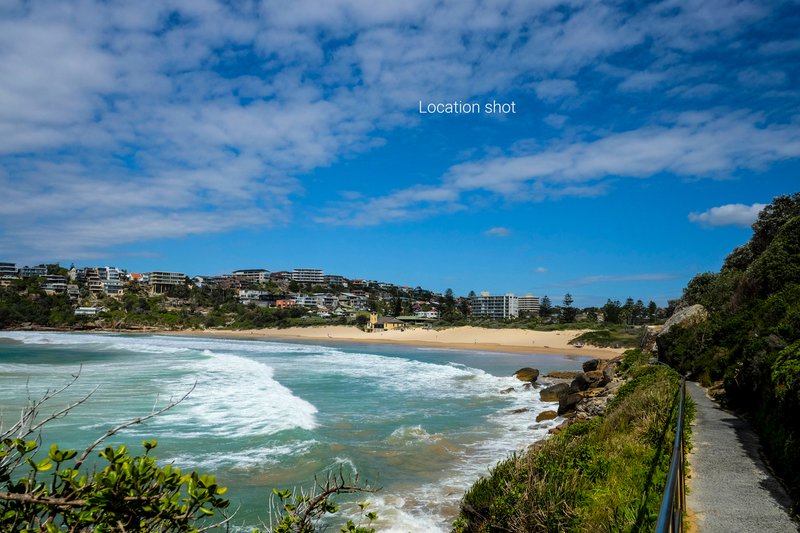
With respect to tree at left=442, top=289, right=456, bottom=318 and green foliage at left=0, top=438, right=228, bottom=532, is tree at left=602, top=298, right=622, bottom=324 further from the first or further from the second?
green foliage at left=0, top=438, right=228, bottom=532

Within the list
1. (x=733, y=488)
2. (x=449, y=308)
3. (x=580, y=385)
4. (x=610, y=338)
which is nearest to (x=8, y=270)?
(x=449, y=308)

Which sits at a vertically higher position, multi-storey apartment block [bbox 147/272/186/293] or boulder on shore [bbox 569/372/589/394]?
multi-storey apartment block [bbox 147/272/186/293]

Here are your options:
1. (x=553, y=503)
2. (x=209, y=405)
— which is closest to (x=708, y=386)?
(x=553, y=503)

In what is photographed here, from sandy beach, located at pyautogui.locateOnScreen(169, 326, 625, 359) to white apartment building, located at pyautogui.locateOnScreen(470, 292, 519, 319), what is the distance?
239 feet

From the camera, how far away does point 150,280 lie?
554ft

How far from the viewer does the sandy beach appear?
62.3 metres

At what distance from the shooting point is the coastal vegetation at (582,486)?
231 inches

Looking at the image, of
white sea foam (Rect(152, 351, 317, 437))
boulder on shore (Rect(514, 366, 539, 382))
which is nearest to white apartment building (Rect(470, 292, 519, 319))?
boulder on shore (Rect(514, 366, 539, 382))

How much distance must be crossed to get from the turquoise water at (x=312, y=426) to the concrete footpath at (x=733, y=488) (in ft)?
14.3

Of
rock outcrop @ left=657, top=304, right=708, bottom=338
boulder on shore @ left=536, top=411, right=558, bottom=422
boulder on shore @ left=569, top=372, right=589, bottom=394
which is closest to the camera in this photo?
boulder on shore @ left=536, top=411, right=558, bottom=422

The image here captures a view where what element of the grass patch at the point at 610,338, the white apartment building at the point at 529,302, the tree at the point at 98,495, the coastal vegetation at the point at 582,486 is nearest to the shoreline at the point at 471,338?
the grass patch at the point at 610,338

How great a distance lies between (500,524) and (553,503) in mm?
839

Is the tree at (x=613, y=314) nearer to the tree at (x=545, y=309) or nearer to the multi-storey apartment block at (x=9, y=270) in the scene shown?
the tree at (x=545, y=309)

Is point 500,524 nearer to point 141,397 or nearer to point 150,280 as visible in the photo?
point 141,397
